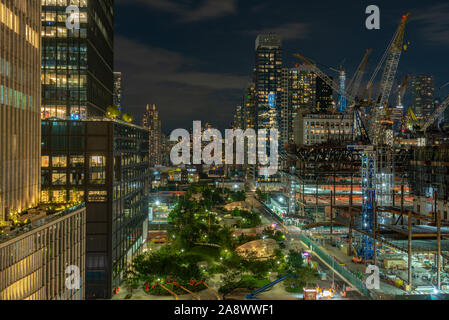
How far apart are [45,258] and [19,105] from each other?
11914 millimetres

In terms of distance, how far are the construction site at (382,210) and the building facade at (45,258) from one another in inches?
1102

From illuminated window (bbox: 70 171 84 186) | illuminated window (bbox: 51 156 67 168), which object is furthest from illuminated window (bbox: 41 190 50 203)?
illuminated window (bbox: 51 156 67 168)

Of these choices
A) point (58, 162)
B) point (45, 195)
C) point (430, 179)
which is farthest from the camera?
point (430, 179)

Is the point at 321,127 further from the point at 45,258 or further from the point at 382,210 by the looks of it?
the point at 45,258

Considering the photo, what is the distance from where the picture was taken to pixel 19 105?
94.9 feet

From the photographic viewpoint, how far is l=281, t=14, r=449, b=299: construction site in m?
44.4

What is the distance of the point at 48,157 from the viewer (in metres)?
39.9

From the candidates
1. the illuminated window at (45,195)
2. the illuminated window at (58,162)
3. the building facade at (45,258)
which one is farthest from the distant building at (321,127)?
the building facade at (45,258)

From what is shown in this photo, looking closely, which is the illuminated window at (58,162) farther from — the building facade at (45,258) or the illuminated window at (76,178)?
the building facade at (45,258)

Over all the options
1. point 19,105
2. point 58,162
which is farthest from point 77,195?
point 19,105

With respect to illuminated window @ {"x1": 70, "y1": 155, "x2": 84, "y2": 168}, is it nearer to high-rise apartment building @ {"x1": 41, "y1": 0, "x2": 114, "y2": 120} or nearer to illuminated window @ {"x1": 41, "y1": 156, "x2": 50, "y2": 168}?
illuminated window @ {"x1": 41, "y1": 156, "x2": 50, "y2": 168}

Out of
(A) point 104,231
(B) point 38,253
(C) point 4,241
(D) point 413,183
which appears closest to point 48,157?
(A) point 104,231

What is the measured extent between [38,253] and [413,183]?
7232 cm

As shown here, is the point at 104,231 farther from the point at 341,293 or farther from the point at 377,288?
the point at 377,288
